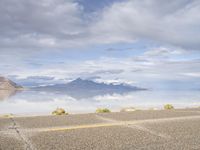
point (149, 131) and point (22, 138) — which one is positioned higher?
point (149, 131)

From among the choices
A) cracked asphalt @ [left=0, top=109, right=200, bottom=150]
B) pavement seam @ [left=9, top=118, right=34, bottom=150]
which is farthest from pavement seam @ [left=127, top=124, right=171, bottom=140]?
pavement seam @ [left=9, top=118, right=34, bottom=150]

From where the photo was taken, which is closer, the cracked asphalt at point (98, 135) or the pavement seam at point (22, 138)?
the pavement seam at point (22, 138)

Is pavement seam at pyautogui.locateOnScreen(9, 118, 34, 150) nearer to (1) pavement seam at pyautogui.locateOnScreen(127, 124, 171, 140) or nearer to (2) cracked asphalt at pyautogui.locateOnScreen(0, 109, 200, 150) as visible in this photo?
(2) cracked asphalt at pyautogui.locateOnScreen(0, 109, 200, 150)

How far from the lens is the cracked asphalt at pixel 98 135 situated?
5.93 m

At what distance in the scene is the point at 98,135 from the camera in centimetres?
699

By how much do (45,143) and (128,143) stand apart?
183 centimetres

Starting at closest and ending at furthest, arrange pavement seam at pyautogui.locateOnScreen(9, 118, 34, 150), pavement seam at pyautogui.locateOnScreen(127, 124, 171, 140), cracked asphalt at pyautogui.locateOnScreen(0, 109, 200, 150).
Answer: pavement seam at pyautogui.locateOnScreen(9, 118, 34, 150)
cracked asphalt at pyautogui.locateOnScreen(0, 109, 200, 150)
pavement seam at pyautogui.locateOnScreen(127, 124, 171, 140)

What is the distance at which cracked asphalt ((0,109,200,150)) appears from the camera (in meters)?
5.93

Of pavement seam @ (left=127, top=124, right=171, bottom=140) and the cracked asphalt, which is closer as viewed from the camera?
the cracked asphalt

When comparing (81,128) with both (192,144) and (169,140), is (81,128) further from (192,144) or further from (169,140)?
(192,144)

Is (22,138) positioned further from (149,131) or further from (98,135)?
(149,131)

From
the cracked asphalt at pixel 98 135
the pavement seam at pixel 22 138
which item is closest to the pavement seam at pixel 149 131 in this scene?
the cracked asphalt at pixel 98 135

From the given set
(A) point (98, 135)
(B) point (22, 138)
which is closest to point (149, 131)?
(A) point (98, 135)

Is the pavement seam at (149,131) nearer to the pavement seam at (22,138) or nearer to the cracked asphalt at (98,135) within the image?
the cracked asphalt at (98,135)
